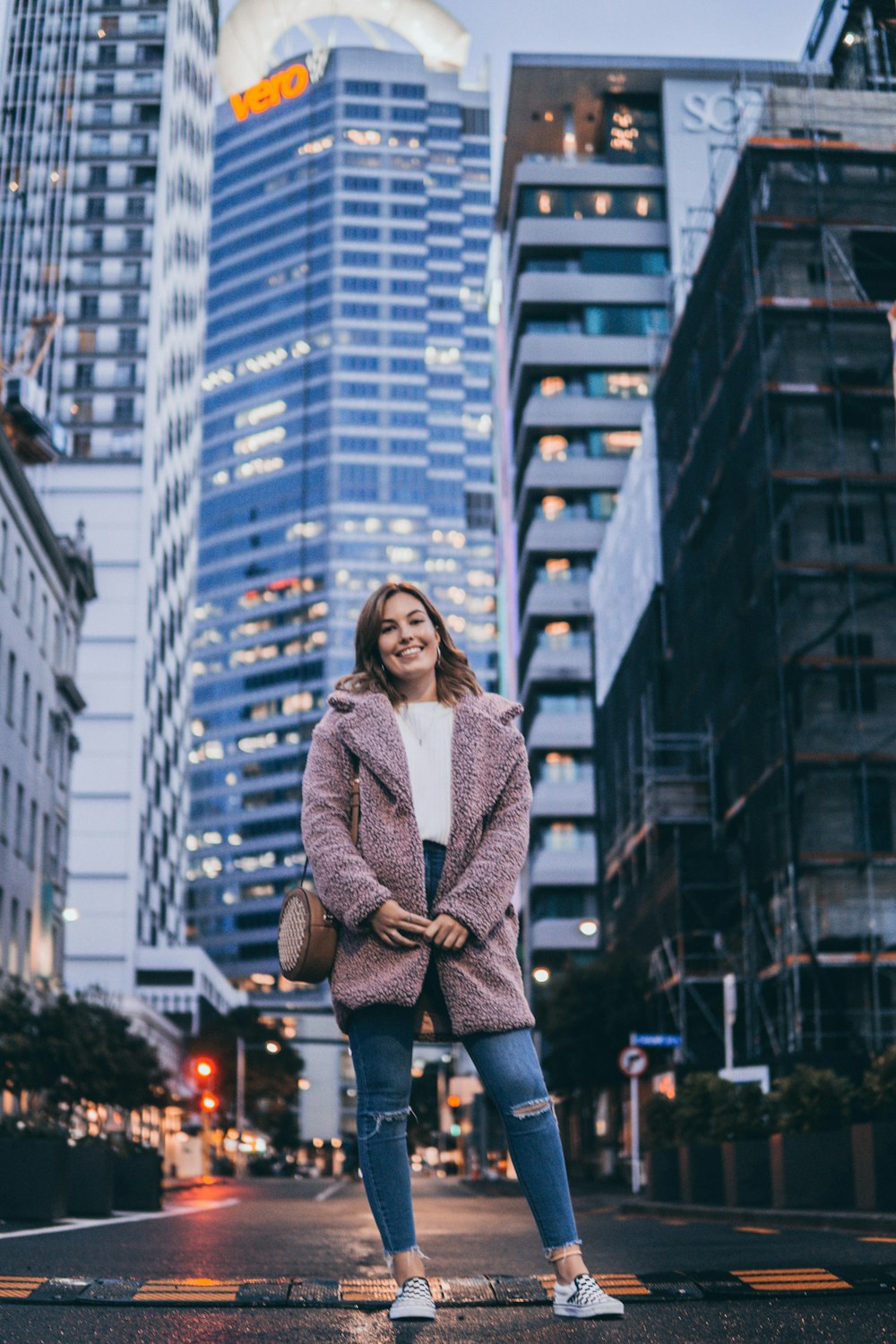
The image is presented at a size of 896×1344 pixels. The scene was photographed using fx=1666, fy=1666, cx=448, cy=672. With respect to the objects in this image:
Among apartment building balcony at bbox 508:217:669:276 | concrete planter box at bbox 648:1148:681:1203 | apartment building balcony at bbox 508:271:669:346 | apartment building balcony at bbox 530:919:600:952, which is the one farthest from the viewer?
apartment building balcony at bbox 508:217:669:276

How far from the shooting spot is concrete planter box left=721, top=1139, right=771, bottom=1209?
1566cm

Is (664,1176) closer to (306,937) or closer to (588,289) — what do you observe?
(306,937)

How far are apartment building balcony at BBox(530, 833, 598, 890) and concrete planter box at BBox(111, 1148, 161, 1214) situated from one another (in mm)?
54479

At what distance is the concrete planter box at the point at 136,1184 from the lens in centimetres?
1784

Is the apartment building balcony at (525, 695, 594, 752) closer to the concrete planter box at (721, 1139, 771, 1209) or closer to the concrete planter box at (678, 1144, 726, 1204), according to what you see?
the concrete planter box at (678, 1144, 726, 1204)

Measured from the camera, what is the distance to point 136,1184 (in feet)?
59.2

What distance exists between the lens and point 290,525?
6294 inches

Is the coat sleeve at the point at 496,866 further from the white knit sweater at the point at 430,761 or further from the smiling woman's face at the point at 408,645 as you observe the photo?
the smiling woman's face at the point at 408,645

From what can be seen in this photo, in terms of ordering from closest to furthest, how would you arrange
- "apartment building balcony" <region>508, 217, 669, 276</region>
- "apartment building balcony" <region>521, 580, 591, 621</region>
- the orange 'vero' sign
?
"apartment building balcony" <region>521, 580, 591, 621</region> < "apartment building balcony" <region>508, 217, 669, 276</region> < the orange 'vero' sign

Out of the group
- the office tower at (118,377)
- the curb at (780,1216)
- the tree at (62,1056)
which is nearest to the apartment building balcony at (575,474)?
the office tower at (118,377)

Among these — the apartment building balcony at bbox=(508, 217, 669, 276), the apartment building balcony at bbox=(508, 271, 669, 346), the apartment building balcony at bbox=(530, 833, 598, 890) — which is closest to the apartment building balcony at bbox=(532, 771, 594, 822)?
the apartment building balcony at bbox=(530, 833, 598, 890)

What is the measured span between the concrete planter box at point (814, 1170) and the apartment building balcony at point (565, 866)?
57418 millimetres

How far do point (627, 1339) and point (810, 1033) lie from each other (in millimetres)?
27887

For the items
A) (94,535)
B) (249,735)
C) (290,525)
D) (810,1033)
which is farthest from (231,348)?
(810,1033)
